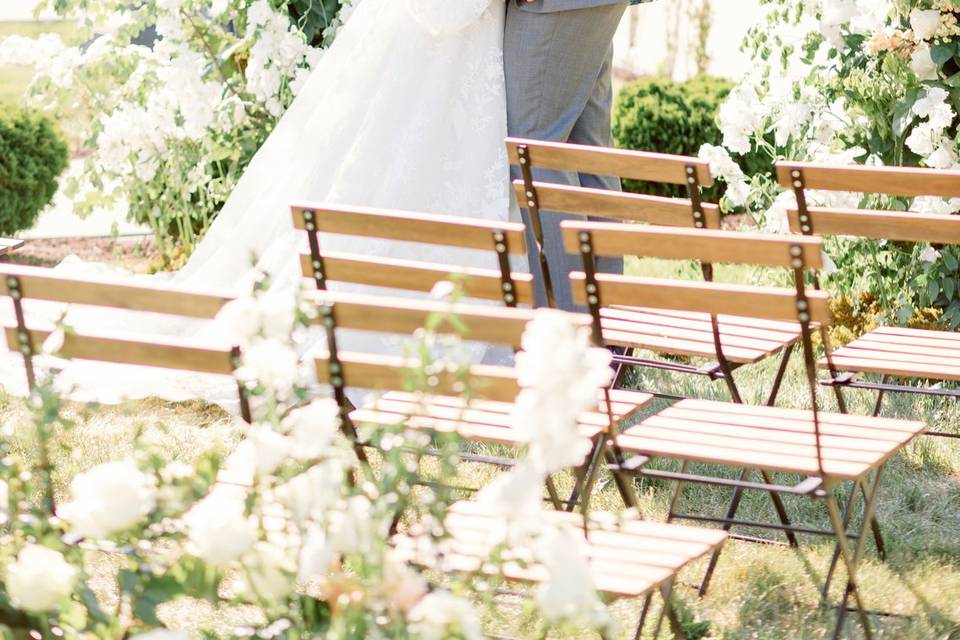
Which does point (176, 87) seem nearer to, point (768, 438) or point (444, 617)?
point (768, 438)

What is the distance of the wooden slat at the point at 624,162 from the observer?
13.3 ft

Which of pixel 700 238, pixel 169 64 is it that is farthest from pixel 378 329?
pixel 169 64

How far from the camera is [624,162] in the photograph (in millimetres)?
4090

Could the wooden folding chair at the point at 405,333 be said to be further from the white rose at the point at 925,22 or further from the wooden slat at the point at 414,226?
the white rose at the point at 925,22

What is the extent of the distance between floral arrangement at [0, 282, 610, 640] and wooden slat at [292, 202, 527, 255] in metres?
0.92

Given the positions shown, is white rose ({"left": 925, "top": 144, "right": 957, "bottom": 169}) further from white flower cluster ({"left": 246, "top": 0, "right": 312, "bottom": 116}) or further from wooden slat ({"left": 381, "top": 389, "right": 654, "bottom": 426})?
white flower cluster ({"left": 246, "top": 0, "right": 312, "bottom": 116})

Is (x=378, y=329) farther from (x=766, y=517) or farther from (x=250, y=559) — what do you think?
(x=766, y=517)

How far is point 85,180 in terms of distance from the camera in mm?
6742

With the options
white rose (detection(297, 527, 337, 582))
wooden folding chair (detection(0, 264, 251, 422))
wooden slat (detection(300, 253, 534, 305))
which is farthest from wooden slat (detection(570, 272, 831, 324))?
white rose (detection(297, 527, 337, 582))

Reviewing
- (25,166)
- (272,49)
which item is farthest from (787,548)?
(25,166)

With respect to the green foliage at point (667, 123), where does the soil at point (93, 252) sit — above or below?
below

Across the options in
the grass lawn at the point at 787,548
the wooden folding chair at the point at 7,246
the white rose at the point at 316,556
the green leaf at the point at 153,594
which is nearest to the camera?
the white rose at the point at 316,556

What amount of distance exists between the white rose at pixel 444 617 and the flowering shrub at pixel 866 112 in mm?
3660

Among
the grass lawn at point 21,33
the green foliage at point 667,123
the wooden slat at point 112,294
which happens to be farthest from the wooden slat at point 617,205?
the grass lawn at point 21,33
